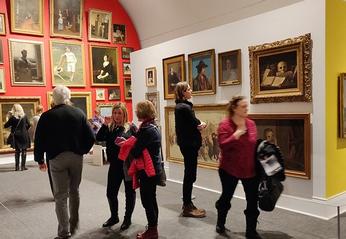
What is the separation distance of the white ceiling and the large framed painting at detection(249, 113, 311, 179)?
454 centimetres

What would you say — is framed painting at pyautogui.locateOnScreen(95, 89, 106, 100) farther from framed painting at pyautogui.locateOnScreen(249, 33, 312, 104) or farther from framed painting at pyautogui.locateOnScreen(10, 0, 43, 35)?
framed painting at pyautogui.locateOnScreen(249, 33, 312, 104)

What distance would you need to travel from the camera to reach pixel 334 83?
14.7 ft

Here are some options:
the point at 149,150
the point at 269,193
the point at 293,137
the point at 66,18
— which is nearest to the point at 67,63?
the point at 66,18

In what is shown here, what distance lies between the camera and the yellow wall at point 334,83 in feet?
14.3

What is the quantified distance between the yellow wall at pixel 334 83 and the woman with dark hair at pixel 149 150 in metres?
2.28

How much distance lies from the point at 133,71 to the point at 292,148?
4.62 metres

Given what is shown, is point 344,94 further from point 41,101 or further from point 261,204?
point 41,101

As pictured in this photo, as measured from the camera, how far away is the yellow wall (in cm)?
437

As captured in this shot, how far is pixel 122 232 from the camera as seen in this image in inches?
167

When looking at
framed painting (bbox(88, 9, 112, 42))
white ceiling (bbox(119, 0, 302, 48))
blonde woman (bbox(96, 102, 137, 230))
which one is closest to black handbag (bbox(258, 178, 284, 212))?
blonde woman (bbox(96, 102, 137, 230))

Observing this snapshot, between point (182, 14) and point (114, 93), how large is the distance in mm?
3956

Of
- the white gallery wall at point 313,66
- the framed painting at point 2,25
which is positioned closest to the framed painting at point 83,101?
the framed painting at point 2,25

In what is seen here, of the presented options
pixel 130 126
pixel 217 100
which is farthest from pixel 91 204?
pixel 217 100

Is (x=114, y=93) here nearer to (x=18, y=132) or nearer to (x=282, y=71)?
(x=18, y=132)
